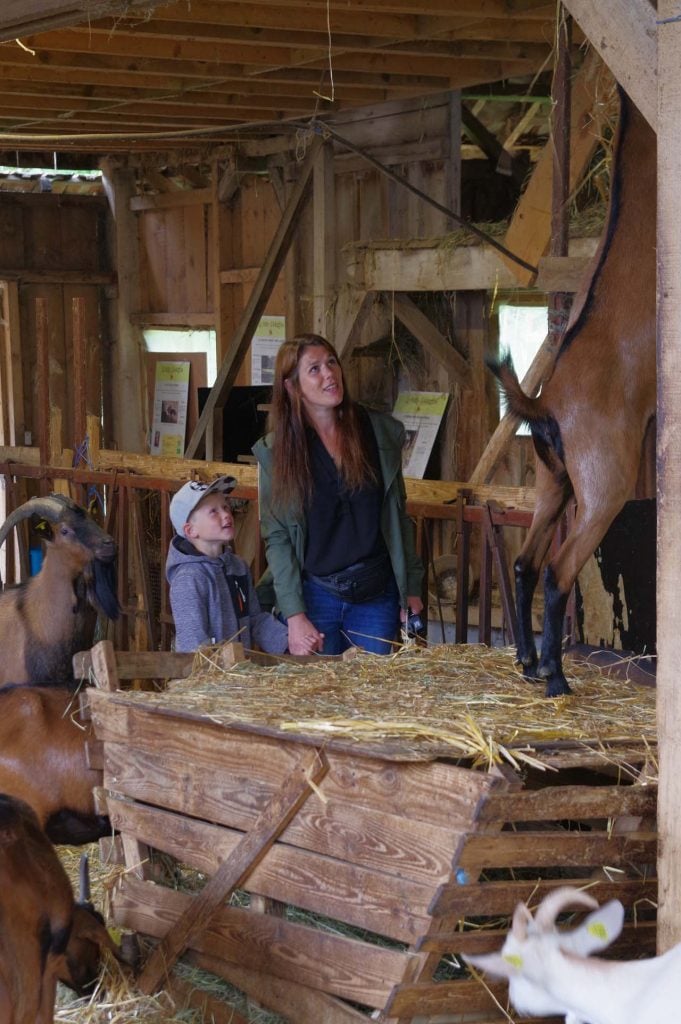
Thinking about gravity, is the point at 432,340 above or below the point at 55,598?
above

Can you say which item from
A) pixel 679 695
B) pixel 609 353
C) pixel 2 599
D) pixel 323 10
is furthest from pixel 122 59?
pixel 679 695

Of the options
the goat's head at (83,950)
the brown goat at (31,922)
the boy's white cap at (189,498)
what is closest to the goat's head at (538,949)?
the brown goat at (31,922)

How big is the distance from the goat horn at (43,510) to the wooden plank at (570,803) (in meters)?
3.63

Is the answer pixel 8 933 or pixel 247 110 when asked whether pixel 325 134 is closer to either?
pixel 247 110

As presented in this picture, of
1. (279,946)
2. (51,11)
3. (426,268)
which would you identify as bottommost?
(279,946)

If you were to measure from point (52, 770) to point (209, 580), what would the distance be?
0.85 m

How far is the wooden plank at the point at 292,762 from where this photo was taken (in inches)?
115

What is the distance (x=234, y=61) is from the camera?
6871mm

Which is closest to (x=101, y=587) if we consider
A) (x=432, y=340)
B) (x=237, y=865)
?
(x=237, y=865)

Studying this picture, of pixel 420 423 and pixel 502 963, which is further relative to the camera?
pixel 420 423

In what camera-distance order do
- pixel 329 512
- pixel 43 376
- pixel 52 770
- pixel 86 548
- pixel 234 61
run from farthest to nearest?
pixel 43 376
pixel 234 61
pixel 86 548
pixel 329 512
pixel 52 770

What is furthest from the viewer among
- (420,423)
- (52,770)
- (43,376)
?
(420,423)

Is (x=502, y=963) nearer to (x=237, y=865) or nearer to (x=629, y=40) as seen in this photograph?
(x=237, y=865)

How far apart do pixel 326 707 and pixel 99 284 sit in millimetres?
8383
